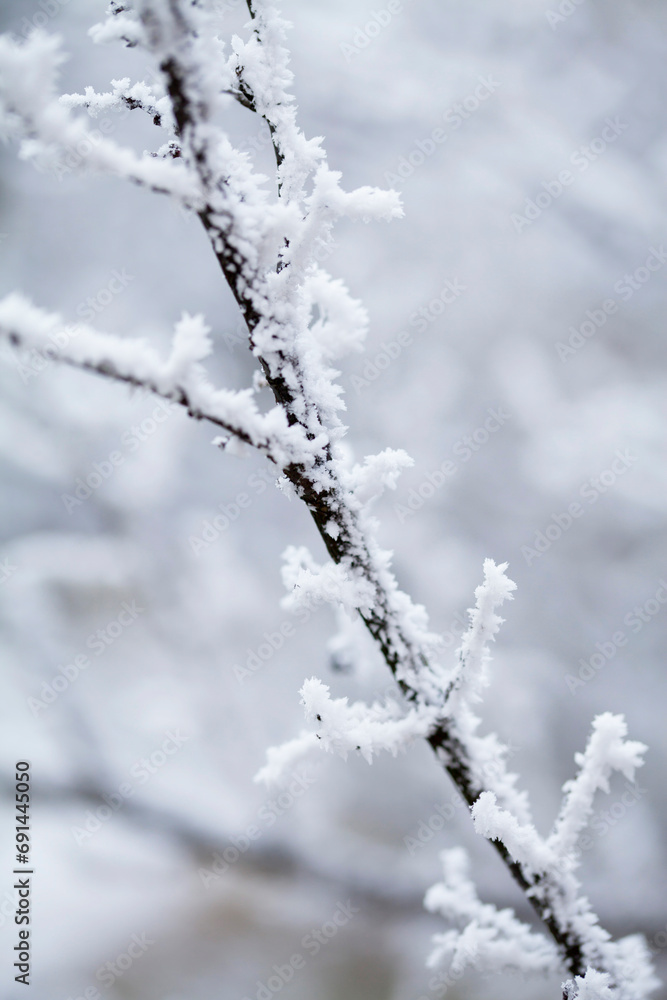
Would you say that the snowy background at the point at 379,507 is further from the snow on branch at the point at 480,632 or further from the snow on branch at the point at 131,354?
the snow on branch at the point at 131,354

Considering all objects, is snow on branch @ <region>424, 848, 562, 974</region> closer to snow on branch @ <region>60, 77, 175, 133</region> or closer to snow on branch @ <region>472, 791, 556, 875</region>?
snow on branch @ <region>472, 791, 556, 875</region>

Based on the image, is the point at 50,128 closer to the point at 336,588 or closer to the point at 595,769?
the point at 336,588

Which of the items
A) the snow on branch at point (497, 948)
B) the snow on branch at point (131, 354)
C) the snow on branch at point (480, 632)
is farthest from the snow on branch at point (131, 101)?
the snow on branch at point (497, 948)

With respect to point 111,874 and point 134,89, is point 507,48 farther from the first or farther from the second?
point 111,874

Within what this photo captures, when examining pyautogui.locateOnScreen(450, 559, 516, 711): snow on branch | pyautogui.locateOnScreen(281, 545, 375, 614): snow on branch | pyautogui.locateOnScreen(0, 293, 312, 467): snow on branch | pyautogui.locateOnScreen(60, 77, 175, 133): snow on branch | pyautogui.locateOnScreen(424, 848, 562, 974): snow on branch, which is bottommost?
pyautogui.locateOnScreen(424, 848, 562, 974): snow on branch

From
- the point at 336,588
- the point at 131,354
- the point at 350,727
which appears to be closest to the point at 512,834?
the point at 350,727

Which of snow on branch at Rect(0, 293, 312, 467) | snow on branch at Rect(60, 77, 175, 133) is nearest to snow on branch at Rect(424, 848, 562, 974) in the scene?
snow on branch at Rect(0, 293, 312, 467)
